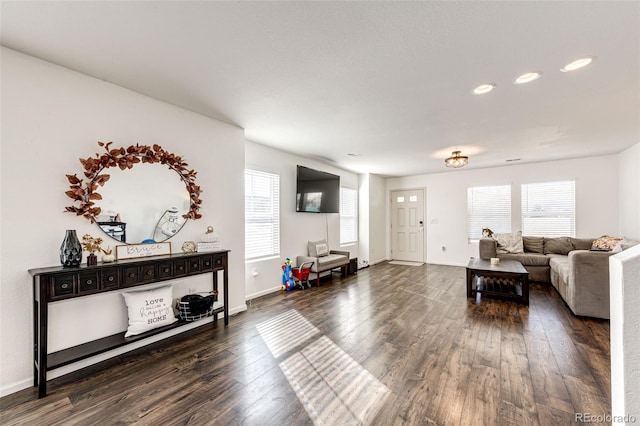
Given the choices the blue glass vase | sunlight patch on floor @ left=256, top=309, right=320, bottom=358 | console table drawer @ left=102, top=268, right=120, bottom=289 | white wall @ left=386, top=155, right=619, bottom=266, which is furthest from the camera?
white wall @ left=386, top=155, right=619, bottom=266

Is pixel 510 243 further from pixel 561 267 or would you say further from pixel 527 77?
pixel 527 77

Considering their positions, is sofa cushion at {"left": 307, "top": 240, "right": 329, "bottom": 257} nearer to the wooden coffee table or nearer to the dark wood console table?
the wooden coffee table

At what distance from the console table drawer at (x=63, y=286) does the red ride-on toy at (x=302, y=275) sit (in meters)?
3.14

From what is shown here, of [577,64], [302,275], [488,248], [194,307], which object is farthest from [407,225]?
[194,307]

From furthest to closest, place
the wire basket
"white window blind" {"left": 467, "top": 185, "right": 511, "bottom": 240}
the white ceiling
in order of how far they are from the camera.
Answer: "white window blind" {"left": 467, "top": 185, "right": 511, "bottom": 240}, the wire basket, the white ceiling

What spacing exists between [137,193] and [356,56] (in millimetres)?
2318

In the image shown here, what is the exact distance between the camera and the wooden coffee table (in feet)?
12.5

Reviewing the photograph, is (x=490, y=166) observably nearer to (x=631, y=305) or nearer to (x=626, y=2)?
(x=626, y=2)

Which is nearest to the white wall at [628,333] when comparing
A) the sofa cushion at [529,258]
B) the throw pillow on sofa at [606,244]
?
the throw pillow on sofa at [606,244]

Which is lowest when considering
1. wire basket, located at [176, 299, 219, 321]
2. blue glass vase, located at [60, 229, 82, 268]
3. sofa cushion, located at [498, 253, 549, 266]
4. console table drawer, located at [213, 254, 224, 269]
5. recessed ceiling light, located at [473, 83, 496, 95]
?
wire basket, located at [176, 299, 219, 321]

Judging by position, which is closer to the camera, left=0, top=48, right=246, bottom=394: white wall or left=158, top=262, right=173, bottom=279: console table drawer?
left=0, top=48, right=246, bottom=394: white wall

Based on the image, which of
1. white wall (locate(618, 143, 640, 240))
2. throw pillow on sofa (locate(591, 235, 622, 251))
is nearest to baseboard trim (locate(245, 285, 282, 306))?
throw pillow on sofa (locate(591, 235, 622, 251))

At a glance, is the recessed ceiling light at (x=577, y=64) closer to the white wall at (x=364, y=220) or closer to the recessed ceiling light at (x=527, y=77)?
the recessed ceiling light at (x=527, y=77)

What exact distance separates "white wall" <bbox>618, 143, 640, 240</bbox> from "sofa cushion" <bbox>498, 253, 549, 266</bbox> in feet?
4.12
